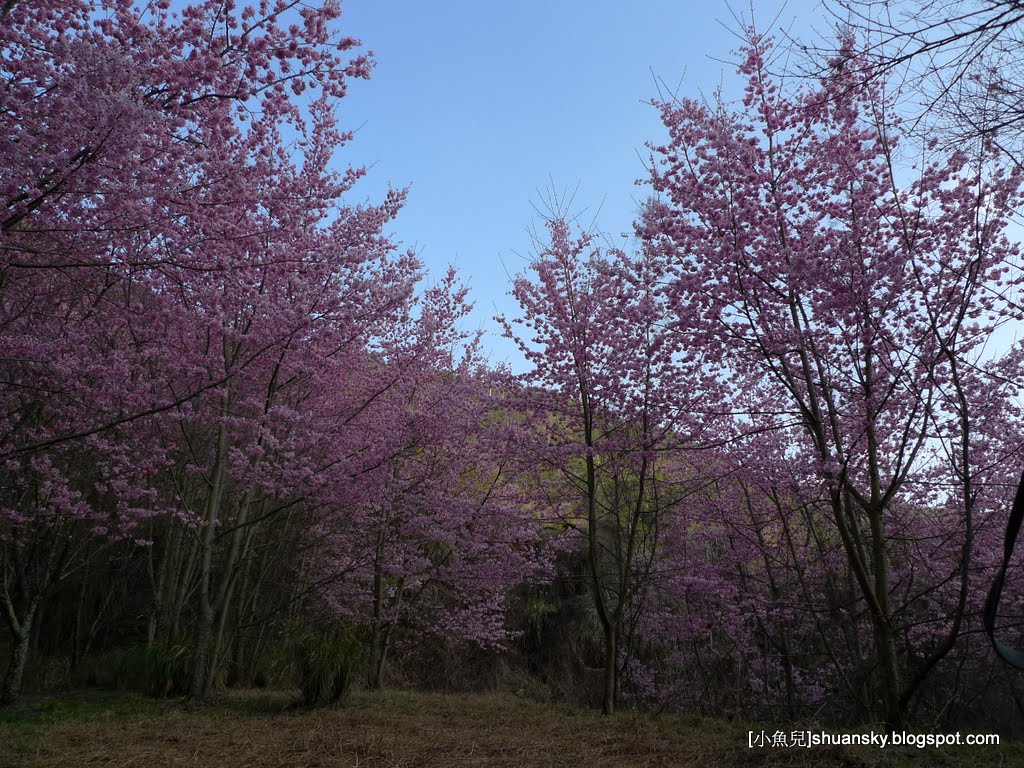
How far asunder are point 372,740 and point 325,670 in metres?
1.92

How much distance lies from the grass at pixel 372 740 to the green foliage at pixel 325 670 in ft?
0.75

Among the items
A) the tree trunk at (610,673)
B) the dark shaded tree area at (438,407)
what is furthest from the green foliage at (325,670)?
the tree trunk at (610,673)

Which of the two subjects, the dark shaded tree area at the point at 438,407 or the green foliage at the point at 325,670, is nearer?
the dark shaded tree area at the point at 438,407

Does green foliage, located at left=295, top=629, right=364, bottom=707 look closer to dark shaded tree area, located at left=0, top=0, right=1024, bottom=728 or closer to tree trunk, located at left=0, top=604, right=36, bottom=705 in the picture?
dark shaded tree area, located at left=0, top=0, right=1024, bottom=728

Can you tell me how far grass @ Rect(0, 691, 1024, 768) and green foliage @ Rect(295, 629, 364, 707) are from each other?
228 millimetres

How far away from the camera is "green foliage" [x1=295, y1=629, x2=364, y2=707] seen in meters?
6.87

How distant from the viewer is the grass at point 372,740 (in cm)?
426

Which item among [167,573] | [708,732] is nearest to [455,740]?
[708,732]

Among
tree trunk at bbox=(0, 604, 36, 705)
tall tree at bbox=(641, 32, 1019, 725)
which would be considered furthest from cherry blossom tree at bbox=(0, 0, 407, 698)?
tall tree at bbox=(641, 32, 1019, 725)

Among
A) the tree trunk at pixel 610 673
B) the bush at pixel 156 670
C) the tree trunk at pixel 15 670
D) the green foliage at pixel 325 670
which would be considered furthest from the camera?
the bush at pixel 156 670

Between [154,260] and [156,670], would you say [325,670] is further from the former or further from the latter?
[154,260]

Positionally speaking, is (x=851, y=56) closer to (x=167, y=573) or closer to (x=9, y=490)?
(x=9, y=490)

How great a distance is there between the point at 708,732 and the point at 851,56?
544 centimetres

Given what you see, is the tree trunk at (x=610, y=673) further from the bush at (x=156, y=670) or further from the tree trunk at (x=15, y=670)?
the tree trunk at (x=15, y=670)
